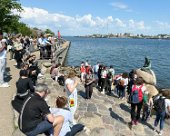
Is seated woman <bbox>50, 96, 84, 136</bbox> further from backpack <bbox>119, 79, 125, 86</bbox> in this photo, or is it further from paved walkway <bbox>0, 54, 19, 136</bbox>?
backpack <bbox>119, 79, 125, 86</bbox>

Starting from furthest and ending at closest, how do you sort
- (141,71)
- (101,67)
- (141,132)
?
(141,71) → (101,67) → (141,132)

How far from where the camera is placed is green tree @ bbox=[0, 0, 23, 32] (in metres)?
13.8

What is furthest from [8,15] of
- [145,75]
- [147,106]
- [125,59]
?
[125,59]

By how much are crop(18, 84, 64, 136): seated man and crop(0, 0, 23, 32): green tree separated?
8469mm

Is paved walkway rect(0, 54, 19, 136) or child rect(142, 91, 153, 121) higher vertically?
paved walkway rect(0, 54, 19, 136)

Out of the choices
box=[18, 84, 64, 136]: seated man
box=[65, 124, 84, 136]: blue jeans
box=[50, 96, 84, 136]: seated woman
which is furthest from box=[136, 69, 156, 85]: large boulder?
box=[18, 84, 64, 136]: seated man

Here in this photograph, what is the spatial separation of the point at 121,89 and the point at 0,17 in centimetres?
805

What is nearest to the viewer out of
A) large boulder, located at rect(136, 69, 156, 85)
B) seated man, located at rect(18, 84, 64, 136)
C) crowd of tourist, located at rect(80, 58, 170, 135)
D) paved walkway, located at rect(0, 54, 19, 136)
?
seated man, located at rect(18, 84, 64, 136)

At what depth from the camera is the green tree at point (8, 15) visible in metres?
13.8

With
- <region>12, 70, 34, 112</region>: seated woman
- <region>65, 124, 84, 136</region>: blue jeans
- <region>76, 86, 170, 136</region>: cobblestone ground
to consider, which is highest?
<region>12, 70, 34, 112</region>: seated woman

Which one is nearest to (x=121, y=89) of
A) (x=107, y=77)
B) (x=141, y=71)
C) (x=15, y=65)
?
(x=107, y=77)

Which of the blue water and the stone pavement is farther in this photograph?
the blue water

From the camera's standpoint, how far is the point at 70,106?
8805mm

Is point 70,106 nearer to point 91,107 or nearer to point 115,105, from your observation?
point 91,107
